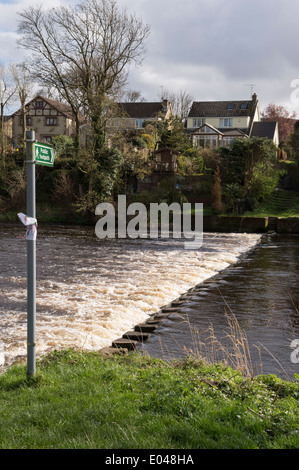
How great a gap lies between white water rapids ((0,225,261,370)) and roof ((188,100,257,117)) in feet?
155

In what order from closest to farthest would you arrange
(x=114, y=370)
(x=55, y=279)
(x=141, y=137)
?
(x=114, y=370) → (x=55, y=279) → (x=141, y=137)

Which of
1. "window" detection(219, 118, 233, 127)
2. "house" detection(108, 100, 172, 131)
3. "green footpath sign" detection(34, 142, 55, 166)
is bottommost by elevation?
"green footpath sign" detection(34, 142, 55, 166)

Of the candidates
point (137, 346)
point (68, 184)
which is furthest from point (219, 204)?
point (137, 346)

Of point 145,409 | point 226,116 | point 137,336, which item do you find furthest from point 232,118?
point 145,409

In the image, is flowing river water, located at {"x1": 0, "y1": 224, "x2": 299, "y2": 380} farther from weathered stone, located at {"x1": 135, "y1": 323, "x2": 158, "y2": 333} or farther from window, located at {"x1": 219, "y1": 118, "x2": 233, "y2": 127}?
window, located at {"x1": 219, "y1": 118, "x2": 233, "y2": 127}

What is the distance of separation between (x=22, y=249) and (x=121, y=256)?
5.43 m

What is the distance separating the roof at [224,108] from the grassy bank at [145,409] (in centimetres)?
7007

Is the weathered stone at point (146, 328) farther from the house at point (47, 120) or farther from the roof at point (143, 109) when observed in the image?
the roof at point (143, 109)

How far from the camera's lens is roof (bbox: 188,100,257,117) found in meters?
72.6

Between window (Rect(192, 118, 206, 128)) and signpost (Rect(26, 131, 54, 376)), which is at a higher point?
window (Rect(192, 118, 206, 128))

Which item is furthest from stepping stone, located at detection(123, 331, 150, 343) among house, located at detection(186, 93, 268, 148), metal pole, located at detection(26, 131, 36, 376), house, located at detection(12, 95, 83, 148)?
house, located at detection(12, 95, 83, 148)

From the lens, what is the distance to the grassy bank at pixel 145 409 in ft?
14.2

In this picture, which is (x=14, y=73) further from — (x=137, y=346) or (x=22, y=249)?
(x=137, y=346)

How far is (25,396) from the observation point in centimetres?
555
